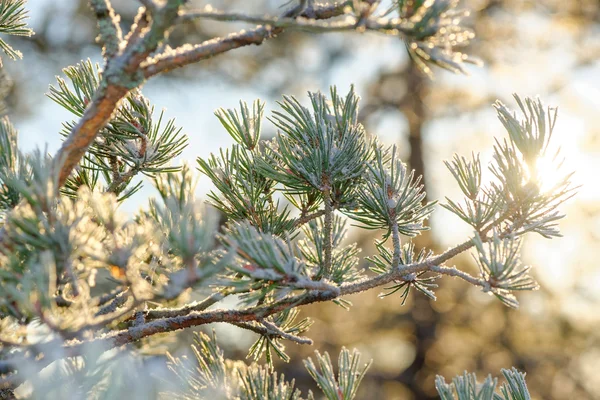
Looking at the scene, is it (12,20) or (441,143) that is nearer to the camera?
(12,20)

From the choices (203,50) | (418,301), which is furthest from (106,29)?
(418,301)

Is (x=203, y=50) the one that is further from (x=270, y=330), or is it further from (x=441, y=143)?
(x=441, y=143)

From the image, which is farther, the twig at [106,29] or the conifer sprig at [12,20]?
the conifer sprig at [12,20]

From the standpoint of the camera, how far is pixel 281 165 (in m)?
0.52

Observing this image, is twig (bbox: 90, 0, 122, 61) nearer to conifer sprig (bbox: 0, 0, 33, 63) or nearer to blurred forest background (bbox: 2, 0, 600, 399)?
conifer sprig (bbox: 0, 0, 33, 63)

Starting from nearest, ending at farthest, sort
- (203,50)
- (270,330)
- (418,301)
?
(203,50) < (270,330) < (418,301)

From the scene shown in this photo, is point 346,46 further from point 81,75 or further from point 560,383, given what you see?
point 81,75

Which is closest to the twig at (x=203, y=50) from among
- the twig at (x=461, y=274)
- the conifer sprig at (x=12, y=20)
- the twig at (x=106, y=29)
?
the twig at (x=106, y=29)

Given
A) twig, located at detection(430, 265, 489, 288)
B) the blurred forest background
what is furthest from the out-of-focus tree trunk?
twig, located at detection(430, 265, 489, 288)

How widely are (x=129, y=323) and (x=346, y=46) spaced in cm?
294

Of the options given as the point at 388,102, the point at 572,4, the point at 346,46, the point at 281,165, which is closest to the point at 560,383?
the point at 388,102

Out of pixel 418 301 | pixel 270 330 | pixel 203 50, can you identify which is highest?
pixel 203 50

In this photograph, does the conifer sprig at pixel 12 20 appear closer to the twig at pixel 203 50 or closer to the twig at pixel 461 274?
the twig at pixel 203 50

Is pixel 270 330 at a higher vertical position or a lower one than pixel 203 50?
lower
